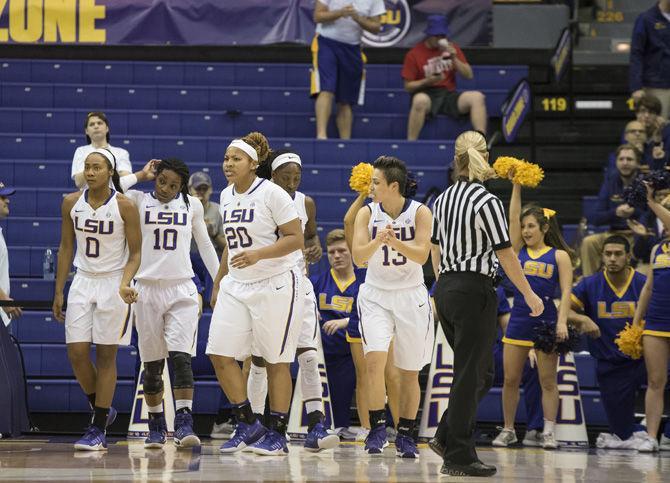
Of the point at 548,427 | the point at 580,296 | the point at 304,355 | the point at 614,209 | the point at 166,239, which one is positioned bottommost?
the point at 548,427

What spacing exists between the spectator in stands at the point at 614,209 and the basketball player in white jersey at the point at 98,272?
17.7 feet

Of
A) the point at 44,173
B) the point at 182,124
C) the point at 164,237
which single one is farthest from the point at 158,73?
the point at 164,237

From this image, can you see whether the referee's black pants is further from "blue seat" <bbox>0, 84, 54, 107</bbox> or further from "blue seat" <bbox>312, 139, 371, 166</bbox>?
"blue seat" <bbox>0, 84, 54, 107</bbox>

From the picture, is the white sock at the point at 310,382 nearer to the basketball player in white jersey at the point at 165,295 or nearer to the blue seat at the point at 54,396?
the basketball player in white jersey at the point at 165,295

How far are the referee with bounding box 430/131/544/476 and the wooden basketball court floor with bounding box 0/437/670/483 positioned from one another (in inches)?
9.5

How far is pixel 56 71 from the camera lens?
1666 centimetres

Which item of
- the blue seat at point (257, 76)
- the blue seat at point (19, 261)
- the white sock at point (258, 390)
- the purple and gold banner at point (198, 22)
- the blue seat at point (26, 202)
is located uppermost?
the purple and gold banner at point (198, 22)

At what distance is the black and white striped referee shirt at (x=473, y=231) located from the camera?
7.27 metres

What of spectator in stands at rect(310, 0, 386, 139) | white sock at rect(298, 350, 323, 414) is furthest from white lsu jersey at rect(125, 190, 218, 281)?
spectator in stands at rect(310, 0, 386, 139)

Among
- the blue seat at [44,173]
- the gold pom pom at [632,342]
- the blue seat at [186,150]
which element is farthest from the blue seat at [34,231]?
the gold pom pom at [632,342]

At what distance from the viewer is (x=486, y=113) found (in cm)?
1547

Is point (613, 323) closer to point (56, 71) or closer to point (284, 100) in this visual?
point (284, 100)

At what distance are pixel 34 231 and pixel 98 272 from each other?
16.0 ft

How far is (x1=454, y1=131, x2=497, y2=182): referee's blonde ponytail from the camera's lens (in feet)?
24.4
